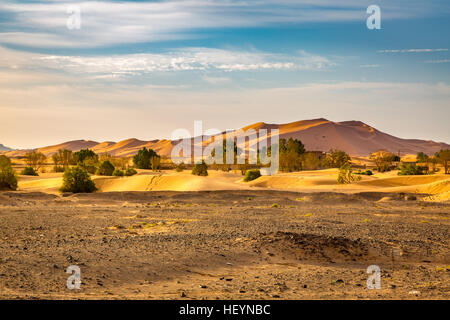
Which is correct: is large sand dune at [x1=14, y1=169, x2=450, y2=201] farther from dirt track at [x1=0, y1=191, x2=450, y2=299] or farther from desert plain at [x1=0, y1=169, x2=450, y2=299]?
dirt track at [x1=0, y1=191, x2=450, y2=299]

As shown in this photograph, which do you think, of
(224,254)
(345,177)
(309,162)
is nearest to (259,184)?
(345,177)

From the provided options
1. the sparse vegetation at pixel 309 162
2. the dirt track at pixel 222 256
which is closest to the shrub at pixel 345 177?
the dirt track at pixel 222 256

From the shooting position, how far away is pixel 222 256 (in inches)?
489

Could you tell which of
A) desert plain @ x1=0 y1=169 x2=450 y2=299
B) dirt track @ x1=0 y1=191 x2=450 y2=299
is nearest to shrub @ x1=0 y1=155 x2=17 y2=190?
desert plain @ x1=0 y1=169 x2=450 y2=299

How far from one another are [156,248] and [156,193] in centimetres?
2523

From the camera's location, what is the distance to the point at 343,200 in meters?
33.3

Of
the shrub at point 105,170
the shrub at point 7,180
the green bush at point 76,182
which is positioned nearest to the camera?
the shrub at point 7,180

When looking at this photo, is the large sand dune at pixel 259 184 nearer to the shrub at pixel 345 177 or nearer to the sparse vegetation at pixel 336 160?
the shrub at pixel 345 177

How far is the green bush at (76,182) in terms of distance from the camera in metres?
41.3

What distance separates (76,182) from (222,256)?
3169 cm

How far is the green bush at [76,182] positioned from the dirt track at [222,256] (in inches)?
716

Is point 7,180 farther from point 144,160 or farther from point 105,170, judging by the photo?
point 144,160
